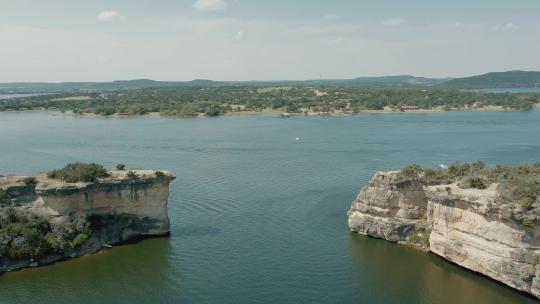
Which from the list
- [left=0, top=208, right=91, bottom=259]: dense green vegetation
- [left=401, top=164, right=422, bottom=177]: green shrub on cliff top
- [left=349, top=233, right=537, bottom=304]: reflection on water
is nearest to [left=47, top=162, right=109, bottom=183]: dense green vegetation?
[left=0, top=208, right=91, bottom=259]: dense green vegetation

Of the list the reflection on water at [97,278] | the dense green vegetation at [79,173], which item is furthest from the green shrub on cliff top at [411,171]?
the dense green vegetation at [79,173]

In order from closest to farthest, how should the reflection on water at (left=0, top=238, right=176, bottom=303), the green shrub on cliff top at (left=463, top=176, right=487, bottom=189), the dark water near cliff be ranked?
the reflection on water at (left=0, top=238, right=176, bottom=303), the dark water near cliff, the green shrub on cliff top at (left=463, top=176, right=487, bottom=189)

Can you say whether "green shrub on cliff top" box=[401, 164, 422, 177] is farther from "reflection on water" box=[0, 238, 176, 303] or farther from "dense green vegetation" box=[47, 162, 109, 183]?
"dense green vegetation" box=[47, 162, 109, 183]

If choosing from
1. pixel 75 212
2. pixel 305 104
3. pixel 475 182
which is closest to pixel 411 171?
pixel 475 182

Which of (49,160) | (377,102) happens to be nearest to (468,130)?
(377,102)

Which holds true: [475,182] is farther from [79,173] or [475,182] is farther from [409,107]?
[409,107]

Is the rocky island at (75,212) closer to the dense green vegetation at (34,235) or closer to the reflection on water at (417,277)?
the dense green vegetation at (34,235)

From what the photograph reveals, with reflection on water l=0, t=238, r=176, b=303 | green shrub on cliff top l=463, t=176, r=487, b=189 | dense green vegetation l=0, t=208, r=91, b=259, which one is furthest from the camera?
dense green vegetation l=0, t=208, r=91, b=259
